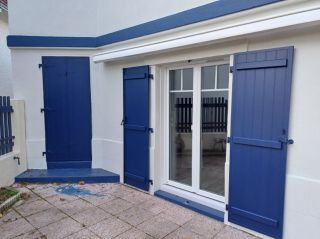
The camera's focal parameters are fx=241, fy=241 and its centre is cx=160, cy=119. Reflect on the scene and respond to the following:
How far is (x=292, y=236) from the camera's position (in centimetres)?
279

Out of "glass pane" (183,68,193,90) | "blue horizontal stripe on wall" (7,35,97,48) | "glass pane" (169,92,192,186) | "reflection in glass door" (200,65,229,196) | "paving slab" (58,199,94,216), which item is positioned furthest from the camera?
"blue horizontal stripe on wall" (7,35,97,48)

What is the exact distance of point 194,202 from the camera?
3791 millimetres

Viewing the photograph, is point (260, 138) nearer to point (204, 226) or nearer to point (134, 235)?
point (204, 226)

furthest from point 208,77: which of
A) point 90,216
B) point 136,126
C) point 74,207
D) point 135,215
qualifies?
point 74,207

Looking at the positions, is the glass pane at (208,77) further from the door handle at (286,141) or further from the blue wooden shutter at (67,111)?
the blue wooden shutter at (67,111)

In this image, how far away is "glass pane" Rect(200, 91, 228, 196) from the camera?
3.59 meters

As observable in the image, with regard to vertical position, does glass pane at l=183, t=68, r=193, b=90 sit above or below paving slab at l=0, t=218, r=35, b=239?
above

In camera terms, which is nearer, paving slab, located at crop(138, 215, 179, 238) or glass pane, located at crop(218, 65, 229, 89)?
paving slab, located at crop(138, 215, 179, 238)

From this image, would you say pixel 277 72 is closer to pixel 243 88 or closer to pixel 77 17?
pixel 243 88

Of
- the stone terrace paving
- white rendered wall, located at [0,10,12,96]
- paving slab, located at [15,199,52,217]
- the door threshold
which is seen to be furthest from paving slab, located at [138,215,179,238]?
white rendered wall, located at [0,10,12,96]

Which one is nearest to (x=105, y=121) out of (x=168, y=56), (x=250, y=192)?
(x=168, y=56)

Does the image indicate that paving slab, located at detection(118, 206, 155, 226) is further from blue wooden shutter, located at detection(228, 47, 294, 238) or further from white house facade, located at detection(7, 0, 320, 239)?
blue wooden shutter, located at detection(228, 47, 294, 238)

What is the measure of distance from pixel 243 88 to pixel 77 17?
3.88 metres

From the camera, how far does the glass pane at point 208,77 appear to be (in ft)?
11.9
